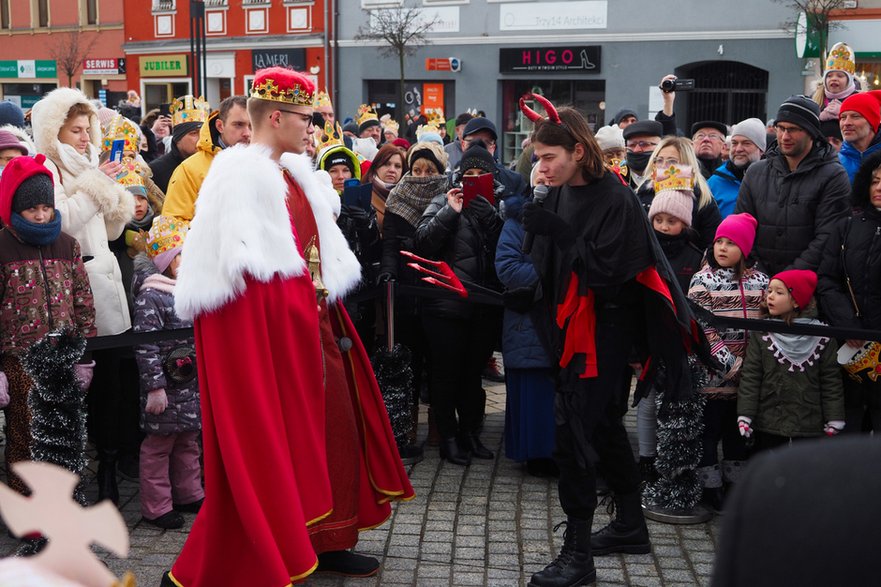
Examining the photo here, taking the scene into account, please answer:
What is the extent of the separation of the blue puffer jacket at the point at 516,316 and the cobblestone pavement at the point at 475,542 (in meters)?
0.69

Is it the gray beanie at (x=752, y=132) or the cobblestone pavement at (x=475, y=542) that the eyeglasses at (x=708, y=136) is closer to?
the gray beanie at (x=752, y=132)

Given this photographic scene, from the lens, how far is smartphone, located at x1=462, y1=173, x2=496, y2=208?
646 centimetres

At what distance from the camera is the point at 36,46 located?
40.9 meters

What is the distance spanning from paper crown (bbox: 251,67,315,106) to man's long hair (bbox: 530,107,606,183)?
984 millimetres

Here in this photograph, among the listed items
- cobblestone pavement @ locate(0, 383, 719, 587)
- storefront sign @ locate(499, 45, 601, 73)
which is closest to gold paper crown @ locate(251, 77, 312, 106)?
cobblestone pavement @ locate(0, 383, 719, 587)

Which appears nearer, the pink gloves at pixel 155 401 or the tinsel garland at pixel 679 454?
the pink gloves at pixel 155 401

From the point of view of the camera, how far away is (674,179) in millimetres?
6293

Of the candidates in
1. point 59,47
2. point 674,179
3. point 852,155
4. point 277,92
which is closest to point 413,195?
point 674,179

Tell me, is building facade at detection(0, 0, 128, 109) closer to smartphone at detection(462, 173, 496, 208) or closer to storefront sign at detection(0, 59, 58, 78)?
storefront sign at detection(0, 59, 58, 78)

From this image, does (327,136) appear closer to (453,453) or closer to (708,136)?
(708,136)

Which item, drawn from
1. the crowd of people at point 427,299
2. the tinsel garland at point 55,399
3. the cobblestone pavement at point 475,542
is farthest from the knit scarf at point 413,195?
the tinsel garland at point 55,399

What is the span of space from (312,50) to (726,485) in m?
28.6

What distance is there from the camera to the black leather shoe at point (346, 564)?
A: 188 inches

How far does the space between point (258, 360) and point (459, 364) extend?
2583 millimetres
